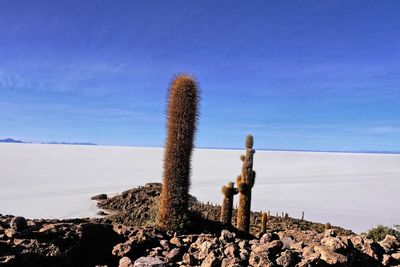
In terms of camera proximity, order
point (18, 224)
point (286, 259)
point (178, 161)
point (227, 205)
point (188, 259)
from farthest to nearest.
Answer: point (227, 205)
point (178, 161)
point (18, 224)
point (188, 259)
point (286, 259)

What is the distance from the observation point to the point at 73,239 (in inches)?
230

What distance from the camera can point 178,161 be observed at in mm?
8391

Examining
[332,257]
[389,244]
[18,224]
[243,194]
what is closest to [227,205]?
[243,194]

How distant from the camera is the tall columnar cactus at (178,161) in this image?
27.5 feet

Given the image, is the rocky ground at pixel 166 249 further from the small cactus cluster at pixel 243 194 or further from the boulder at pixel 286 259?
the small cactus cluster at pixel 243 194

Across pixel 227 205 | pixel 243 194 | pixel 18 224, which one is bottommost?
pixel 227 205

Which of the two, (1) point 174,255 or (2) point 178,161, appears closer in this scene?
A: (1) point 174,255

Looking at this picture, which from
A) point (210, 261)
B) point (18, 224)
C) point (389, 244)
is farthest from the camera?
point (389, 244)

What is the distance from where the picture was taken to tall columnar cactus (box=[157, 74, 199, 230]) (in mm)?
8383

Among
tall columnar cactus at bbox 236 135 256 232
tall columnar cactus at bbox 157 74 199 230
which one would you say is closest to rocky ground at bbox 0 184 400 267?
tall columnar cactus at bbox 157 74 199 230

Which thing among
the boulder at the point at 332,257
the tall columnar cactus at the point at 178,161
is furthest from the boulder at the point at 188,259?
the tall columnar cactus at the point at 178,161

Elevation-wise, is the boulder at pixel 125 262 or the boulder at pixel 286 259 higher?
the boulder at pixel 286 259

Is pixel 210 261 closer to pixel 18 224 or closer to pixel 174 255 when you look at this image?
pixel 174 255

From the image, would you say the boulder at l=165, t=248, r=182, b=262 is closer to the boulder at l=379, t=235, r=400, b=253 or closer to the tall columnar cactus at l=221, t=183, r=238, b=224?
the boulder at l=379, t=235, r=400, b=253
